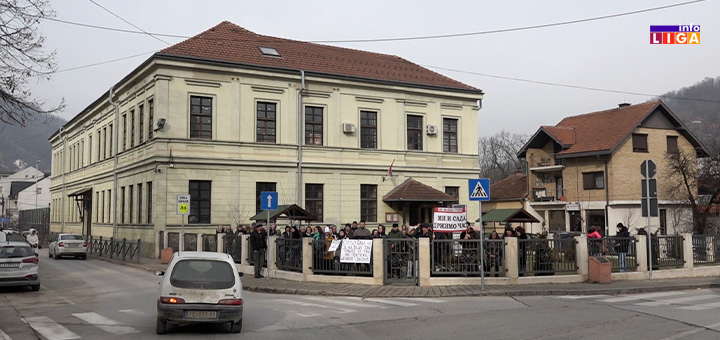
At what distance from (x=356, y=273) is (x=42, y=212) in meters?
52.0

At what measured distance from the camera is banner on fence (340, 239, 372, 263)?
18.9 metres

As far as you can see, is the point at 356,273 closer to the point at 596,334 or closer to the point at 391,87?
the point at 596,334

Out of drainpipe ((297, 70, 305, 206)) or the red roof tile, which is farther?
the red roof tile

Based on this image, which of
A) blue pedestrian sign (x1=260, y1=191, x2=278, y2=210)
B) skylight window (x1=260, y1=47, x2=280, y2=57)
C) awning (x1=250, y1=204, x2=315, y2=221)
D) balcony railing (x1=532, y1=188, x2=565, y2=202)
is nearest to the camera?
blue pedestrian sign (x1=260, y1=191, x2=278, y2=210)

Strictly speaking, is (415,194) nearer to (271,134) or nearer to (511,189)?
(271,134)

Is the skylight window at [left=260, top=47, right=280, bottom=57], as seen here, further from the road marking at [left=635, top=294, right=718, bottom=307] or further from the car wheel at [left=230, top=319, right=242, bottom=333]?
the car wheel at [left=230, top=319, right=242, bottom=333]

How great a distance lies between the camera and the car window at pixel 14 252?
57.7 ft

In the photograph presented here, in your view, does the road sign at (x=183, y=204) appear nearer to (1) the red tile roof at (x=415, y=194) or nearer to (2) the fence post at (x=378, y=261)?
(2) the fence post at (x=378, y=261)

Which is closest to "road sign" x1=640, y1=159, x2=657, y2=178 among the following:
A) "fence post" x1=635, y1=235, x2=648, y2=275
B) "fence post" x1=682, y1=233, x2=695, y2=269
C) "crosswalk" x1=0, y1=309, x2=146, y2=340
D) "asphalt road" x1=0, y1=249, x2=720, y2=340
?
"fence post" x1=635, y1=235, x2=648, y2=275

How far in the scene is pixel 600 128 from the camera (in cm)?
4834

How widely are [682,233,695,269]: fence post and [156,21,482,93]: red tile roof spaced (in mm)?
19709

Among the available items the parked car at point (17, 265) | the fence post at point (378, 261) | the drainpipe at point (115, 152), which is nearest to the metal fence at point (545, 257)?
the fence post at point (378, 261)

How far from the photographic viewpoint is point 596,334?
10.5 metres

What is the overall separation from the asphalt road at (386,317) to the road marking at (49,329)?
2cm
